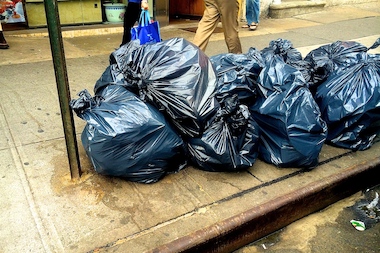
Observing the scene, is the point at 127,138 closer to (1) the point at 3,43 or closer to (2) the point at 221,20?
(2) the point at 221,20

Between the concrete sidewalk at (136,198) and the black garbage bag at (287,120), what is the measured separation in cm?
14

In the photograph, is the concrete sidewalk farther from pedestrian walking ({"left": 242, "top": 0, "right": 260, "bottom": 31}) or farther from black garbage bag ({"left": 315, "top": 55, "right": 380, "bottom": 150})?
pedestrian walking ({"left": 242, "top": 0, "right": 260, "bottom": 31})

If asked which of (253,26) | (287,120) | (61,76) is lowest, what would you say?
(253,26)

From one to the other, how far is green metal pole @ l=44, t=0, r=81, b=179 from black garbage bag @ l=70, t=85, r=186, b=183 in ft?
0.25

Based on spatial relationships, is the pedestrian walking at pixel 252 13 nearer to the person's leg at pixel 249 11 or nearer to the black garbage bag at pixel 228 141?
the person's leg at pixel 249 11

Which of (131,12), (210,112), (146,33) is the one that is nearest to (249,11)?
(131,12)

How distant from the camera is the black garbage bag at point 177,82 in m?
2.59

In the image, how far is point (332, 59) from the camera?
348 centimetres

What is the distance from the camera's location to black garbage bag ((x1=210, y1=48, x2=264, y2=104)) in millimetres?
2973

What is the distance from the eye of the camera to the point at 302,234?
2631 mm

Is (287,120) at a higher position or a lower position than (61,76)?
lower

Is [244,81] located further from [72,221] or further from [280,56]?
[72,221]

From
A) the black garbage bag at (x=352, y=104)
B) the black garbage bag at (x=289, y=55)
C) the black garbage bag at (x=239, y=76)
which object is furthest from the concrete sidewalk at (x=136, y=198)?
the black garbage bag at (x=289, y=55)

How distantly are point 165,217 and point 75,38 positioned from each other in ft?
15.5
